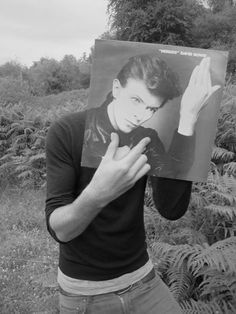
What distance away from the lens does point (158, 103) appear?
1.70 meters

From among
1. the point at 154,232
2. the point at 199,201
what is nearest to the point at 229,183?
the point at 199,201

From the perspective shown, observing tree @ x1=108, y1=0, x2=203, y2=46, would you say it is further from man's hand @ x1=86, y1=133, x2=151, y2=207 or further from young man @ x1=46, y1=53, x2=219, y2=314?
man's hand @ x1=86, y1=133, x2=151, y2=207

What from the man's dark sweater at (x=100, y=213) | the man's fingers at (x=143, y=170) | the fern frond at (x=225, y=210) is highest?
the man's fingers at (x=143, y=170)

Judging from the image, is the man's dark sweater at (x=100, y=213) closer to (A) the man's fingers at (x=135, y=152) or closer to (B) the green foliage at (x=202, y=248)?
(A) the man's fingers at (x=135, y=152)

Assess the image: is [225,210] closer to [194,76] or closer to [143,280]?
[143,280]

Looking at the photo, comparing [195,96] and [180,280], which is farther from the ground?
[195,96]

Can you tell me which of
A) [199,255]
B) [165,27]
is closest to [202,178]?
[199,255]

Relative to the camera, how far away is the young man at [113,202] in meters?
1.66

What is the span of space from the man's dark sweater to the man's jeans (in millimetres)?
89

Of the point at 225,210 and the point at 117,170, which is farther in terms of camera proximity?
the point at 225,210

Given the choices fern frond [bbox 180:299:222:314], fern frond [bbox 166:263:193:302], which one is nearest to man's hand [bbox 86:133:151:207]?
Result: fern frond [bbox 180:299:222:314]

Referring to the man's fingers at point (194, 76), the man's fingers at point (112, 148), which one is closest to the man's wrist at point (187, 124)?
the man's fingers at point (194, 76)

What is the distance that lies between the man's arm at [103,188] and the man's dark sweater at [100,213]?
9cm

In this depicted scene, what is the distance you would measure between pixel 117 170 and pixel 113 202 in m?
0.47
